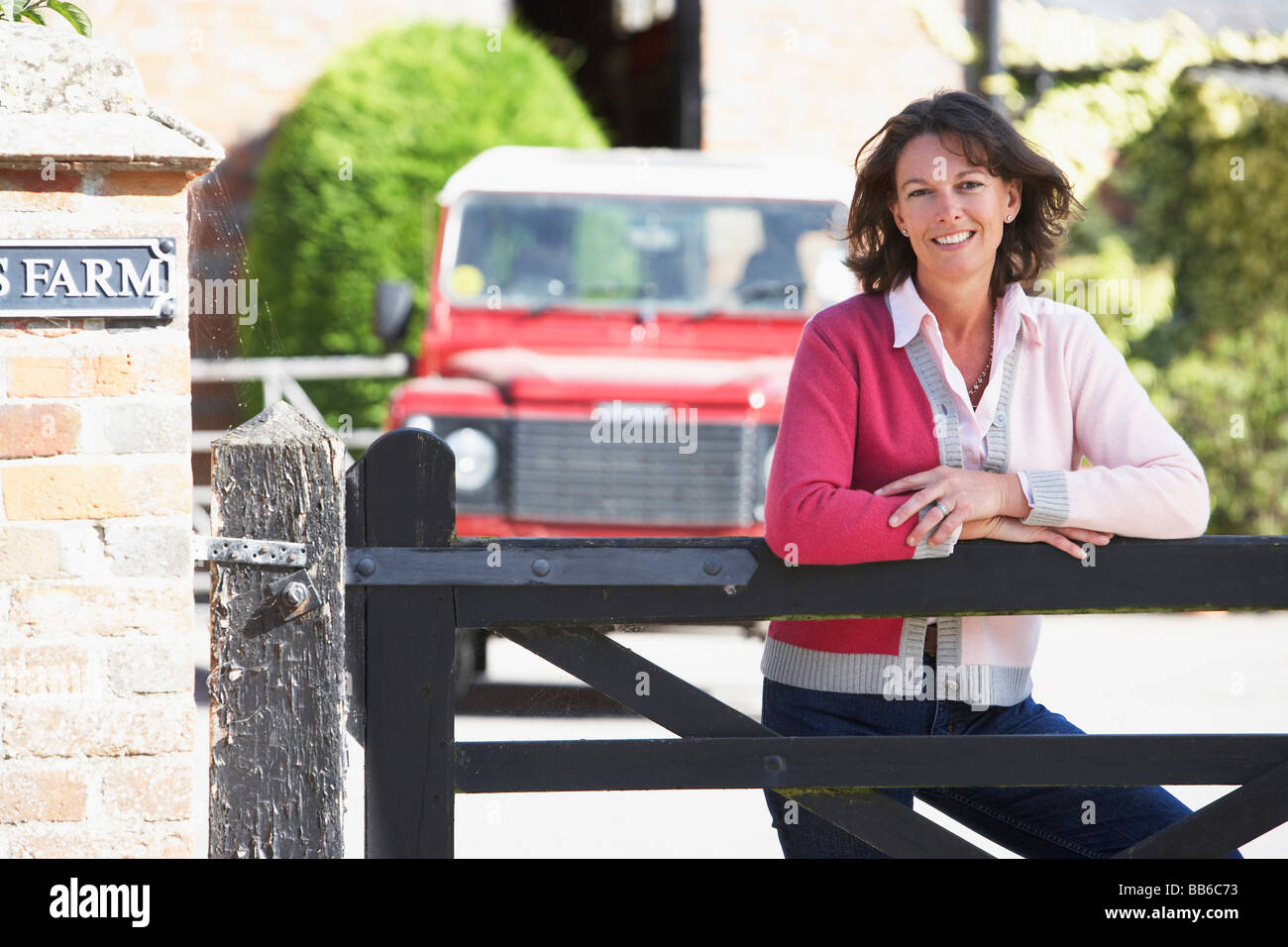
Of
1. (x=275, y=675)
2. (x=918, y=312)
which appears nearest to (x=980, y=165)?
(x=918, y=312)

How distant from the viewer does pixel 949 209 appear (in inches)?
91.6

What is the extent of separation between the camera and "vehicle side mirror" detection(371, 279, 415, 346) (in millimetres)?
6234

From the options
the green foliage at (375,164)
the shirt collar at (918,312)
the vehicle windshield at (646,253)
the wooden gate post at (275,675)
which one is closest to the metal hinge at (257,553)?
the wooden gate post at (275,675)

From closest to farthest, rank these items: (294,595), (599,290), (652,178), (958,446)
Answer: (294,595) < (958,446) < (599,290) < (652,178)

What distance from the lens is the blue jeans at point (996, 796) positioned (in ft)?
7.41

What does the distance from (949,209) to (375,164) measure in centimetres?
801

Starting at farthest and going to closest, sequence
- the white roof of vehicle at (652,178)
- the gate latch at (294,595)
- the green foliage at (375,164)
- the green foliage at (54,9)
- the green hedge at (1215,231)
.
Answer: the green foliage at (375,164) → the green hedge at (1215,231) → the white roof of vehicle at (652,178) → the green foliage at (54,9) → the gate latch at (294,595)

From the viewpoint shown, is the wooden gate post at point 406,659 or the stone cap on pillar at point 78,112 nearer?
the wooden gate post at point 406,659

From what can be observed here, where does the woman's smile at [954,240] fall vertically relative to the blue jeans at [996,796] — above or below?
above

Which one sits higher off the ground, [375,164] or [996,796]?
[375,164]

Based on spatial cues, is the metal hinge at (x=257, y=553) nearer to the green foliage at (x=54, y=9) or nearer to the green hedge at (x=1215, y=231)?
the green foliage at (x=54, y=9)

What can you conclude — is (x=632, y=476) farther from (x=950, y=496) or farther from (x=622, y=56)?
(x=622, y=56)

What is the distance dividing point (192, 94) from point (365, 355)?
2.77 m
